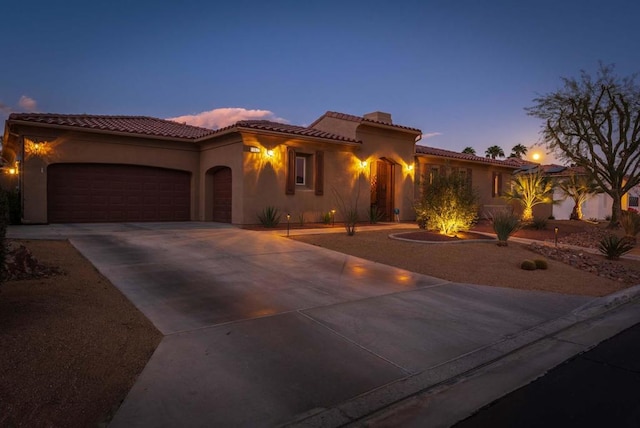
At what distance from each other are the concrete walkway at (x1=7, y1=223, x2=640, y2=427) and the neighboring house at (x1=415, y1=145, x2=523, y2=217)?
625 inches

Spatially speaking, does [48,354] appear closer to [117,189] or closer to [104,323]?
[104,323]

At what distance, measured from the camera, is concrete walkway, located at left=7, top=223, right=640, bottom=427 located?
3414 millimetres

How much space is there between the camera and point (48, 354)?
3914 millimetres

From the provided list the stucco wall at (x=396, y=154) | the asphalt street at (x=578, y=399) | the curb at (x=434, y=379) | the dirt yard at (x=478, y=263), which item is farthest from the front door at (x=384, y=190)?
the asphalt street at (x=578, y=399)

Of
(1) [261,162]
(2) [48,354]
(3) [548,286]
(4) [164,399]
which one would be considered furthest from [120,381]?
(1) [261,162]

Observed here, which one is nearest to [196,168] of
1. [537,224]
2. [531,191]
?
[537,224]

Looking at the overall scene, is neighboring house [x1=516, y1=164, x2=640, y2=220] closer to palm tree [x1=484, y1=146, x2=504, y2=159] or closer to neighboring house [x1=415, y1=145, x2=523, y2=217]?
neighboring house [x1=415, y1=145, x2=523, y2=217]

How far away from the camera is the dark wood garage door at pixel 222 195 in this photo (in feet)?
57.0

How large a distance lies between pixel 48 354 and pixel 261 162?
12799 mm

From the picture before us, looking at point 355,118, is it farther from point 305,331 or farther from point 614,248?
point 305,331

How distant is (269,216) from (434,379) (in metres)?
12.4

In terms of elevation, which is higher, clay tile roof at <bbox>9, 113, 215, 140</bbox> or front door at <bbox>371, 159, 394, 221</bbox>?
clay tile roof at <bbox>9, 113, 215, 140</bbox>

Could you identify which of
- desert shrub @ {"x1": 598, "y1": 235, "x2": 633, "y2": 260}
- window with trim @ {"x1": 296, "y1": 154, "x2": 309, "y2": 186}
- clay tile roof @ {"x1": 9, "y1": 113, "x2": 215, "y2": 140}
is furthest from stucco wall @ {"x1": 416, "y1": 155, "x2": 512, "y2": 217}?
clay tile roof @ {"x1": 9, "y1": 113, "x2": 215, "y2": 140}

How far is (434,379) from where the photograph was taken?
3986 mm
